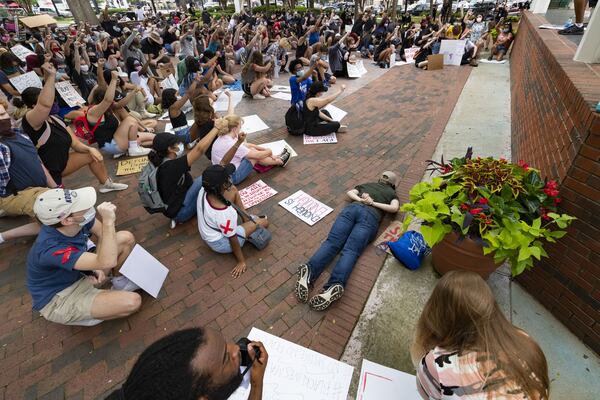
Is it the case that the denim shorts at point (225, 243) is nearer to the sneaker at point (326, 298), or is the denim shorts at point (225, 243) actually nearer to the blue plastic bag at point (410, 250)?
the sneaker at point (326, 298)

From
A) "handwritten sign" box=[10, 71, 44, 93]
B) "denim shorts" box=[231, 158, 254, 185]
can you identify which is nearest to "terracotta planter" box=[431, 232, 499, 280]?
"denim shorts" box=[231, 158, 254, 185]

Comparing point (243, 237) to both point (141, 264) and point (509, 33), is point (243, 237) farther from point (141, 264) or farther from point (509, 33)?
point (509, 33)

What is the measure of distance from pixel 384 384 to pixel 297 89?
6.19 m

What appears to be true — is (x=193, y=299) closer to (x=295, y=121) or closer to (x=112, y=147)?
(x=112, y=147)

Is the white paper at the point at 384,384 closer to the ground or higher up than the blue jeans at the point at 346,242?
closer to the ground

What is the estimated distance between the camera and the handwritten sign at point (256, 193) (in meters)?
4.62

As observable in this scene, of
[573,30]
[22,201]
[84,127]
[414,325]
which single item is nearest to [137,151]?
[84,127]

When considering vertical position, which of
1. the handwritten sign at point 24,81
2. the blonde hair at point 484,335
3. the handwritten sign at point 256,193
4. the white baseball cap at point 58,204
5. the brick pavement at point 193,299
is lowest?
the brick pavement at point 193,299

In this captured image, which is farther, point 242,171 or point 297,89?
point 297,89

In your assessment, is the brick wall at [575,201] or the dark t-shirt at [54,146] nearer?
the brick wall at [575,201]

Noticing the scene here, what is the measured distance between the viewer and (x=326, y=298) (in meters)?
2.92

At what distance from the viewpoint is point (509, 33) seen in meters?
11.8

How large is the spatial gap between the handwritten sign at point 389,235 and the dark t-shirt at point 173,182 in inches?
103

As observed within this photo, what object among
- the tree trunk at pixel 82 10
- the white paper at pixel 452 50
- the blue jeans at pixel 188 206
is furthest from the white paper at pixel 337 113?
the tree trunk at pixel 82 10
